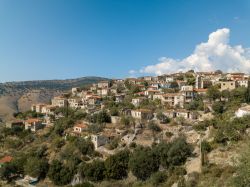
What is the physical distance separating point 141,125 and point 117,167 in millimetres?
12991

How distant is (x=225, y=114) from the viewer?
4234 cm

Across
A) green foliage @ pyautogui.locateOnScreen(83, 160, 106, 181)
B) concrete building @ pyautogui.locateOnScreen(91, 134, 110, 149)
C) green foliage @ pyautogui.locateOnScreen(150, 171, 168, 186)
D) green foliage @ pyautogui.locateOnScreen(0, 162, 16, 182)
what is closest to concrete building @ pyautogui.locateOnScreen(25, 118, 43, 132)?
green foliage @ pyautogui.locateOnScreen(0, 162, 16, 182)

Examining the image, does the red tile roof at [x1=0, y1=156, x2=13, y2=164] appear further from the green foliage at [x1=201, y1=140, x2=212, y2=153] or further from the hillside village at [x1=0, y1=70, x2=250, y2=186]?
the green foliage at [x1=201, y1=140, x2=212, y2=153]

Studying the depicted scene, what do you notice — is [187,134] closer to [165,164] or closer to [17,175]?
[165,164]

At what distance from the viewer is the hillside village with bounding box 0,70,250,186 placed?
3366cm

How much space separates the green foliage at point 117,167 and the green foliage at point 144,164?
132cm

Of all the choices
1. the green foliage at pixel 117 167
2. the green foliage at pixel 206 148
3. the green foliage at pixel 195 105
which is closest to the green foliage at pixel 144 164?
the green foliage at pixel 117 167

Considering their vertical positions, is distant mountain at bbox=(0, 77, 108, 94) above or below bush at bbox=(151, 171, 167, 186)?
above

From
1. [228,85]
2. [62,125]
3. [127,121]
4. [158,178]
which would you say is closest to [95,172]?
[158,178]

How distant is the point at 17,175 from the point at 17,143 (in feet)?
37.8

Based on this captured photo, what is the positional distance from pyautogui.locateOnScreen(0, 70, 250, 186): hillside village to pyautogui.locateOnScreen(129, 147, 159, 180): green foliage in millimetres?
611

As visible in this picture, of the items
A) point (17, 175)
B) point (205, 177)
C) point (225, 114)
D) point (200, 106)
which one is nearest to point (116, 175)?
point (205, 177)

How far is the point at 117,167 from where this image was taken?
112 ft

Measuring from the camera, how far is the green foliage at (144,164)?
32.5 m
